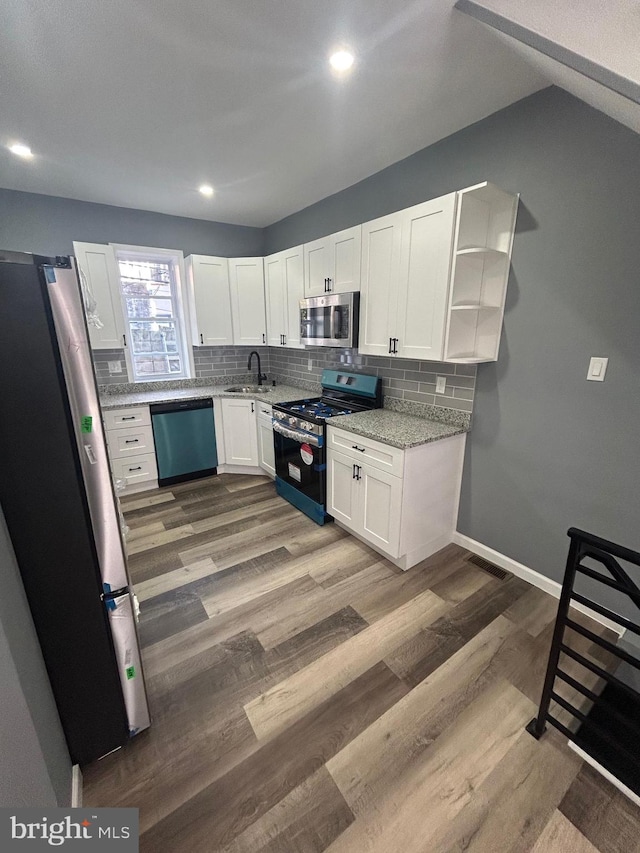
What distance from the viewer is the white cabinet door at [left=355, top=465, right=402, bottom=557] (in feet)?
7.37

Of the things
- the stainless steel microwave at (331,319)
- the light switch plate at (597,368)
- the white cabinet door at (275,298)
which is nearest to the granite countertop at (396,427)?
the stainless steel microwave at (331,319)

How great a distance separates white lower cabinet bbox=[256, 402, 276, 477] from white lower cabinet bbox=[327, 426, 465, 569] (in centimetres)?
103

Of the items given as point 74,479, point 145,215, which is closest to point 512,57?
point 74,479

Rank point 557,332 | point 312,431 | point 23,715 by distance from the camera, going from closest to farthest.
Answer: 1. point 23,715
2. point 557,332
3. point 312,431

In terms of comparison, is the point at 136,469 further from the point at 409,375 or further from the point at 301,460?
the point at 409,375

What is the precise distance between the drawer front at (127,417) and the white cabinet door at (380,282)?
7.50 feet

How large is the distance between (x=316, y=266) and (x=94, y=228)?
2294mm

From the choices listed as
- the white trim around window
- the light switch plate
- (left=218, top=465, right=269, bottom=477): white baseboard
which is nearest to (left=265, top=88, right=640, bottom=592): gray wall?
the light switch plate

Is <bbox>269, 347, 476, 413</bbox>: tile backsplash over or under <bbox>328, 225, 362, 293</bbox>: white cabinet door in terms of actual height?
under

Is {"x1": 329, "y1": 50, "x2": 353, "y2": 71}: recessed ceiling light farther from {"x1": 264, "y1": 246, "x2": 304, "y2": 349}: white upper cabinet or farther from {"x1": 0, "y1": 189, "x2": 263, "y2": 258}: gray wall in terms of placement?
{"x1": 0, "y1": 189, "x2": 263, "y2": 258}: gray wall

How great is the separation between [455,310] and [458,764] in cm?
218

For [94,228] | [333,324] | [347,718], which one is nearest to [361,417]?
[333,324]

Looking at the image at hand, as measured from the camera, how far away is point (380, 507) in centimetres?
236

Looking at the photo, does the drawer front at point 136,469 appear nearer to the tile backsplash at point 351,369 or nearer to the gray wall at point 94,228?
the tile backsplash at point 351,369
